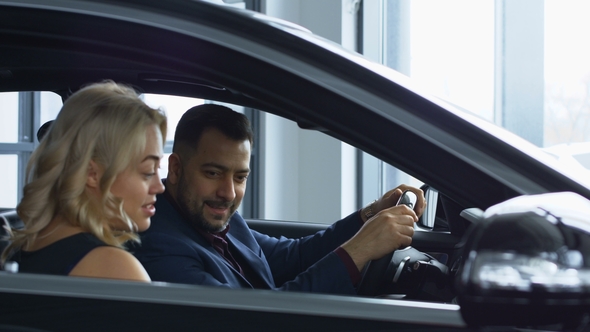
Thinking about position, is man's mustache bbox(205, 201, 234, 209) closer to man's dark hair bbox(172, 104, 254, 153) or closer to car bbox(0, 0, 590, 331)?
man's dark hair bbox(172, 104, 254, 153)

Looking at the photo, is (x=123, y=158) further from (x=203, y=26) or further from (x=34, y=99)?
(x=34, y=99)

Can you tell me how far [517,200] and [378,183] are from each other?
533 cm

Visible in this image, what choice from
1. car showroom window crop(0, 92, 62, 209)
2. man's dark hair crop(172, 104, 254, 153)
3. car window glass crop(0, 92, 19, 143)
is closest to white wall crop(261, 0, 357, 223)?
car showroom window crop(0, 92, 62, 209)

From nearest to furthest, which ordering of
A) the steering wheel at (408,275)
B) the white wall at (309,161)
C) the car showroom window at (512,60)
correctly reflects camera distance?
the steering wheel at (408,275)
the car showroom window at (512,60)
the white wall at (309,161)

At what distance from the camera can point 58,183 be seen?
3.88ft

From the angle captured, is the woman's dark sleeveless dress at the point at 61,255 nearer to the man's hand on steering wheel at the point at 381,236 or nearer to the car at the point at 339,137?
the car at the point at 339,137

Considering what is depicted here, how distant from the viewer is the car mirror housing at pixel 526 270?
0.76 metres

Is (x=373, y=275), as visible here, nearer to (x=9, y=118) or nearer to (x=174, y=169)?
(x=174, y=169)

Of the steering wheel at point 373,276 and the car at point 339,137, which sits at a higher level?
the car at point 339,137

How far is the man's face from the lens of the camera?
1.78 metres

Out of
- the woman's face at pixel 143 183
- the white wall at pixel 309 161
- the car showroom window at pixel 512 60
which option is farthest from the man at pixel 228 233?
the car showroom window at pixel 512 60

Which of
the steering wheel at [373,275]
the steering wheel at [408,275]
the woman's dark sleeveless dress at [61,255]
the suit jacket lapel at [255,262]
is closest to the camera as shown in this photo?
the woman's dark sleeveless dress at [61,255]

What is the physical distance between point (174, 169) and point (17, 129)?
3.61m

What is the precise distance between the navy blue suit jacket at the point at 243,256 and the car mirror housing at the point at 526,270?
0.61m
